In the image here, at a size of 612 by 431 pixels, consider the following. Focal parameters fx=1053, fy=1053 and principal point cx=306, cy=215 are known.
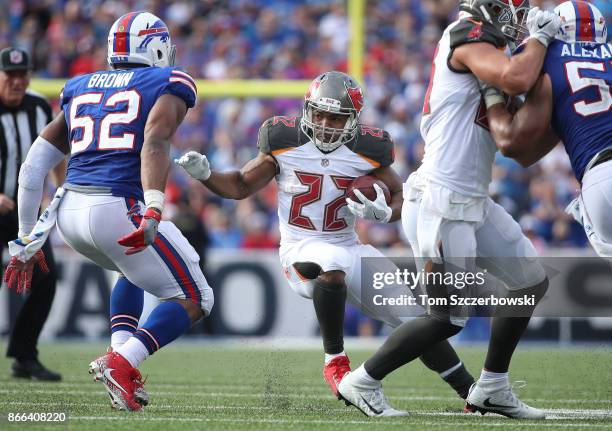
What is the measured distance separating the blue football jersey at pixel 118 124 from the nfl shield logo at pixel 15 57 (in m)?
1.87

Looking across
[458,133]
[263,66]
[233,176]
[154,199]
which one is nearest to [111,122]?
[154,199]

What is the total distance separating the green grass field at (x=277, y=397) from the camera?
3980 millimetres

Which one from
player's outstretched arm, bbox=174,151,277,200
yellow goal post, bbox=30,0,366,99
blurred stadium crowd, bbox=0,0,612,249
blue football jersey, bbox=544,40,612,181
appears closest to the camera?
blue football jersey, bbox=544,40,612,181

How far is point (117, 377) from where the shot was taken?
13.9ft

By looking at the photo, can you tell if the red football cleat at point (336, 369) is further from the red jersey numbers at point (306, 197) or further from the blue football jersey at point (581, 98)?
the blue football jersey at point (581, 98)

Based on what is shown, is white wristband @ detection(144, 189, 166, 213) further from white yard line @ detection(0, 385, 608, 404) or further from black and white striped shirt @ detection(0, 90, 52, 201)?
black and white striped shirt @ detection(0, 90, 52, 201)

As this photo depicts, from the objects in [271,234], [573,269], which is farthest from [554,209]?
[271,234]

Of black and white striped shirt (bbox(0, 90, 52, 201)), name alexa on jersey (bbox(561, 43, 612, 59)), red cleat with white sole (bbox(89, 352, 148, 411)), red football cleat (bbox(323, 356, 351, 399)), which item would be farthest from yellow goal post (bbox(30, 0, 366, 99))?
red cleat with white sole (bbox(89, 352, 148, 411))

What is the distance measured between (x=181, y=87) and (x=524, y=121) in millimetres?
1461

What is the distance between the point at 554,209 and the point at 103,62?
18.0ft

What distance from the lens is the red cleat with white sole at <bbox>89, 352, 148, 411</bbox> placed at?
4223 millimetres

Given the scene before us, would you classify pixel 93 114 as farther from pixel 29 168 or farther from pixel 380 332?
pixel 380 332

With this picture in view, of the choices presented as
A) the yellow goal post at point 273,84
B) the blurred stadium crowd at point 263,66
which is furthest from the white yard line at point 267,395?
the yellow goal post at point 273,84

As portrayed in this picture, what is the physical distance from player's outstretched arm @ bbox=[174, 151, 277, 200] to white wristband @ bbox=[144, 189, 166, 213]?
0.27 metres
